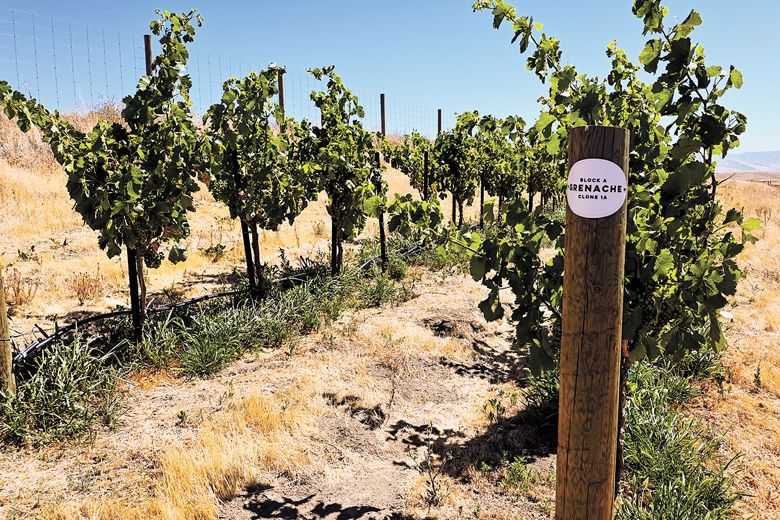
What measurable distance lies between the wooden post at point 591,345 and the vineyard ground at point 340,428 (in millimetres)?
1341

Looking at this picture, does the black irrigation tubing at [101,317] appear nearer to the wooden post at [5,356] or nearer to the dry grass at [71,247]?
the wooden post at [5,356]

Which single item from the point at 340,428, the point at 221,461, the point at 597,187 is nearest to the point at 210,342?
the point at 340,428

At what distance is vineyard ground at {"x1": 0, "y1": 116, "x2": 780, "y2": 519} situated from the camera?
324 cm

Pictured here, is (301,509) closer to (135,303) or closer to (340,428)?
(340,428)

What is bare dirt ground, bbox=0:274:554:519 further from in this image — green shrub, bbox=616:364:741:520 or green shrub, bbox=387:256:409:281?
green shrub, bbox=387:256:409:281

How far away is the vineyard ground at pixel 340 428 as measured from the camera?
324cm

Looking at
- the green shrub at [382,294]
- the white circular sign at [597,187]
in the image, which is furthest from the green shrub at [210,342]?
the white circular sign at [597,187]

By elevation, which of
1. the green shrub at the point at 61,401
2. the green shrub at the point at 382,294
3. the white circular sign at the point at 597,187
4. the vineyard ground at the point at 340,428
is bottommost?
the vineyard ground at the point at 340,428

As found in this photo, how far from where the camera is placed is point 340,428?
13.5 feet

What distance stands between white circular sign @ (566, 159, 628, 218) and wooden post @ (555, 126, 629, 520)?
0.09 feet

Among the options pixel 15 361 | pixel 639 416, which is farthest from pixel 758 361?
pixel 15 361

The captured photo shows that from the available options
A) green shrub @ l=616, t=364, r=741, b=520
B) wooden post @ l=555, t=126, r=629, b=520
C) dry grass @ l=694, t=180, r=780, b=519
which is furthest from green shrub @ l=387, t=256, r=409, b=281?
wooden post @ l=555, t=126, r=629, b=520

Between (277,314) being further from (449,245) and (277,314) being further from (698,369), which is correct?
(698,369)

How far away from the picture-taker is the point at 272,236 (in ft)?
39.3
